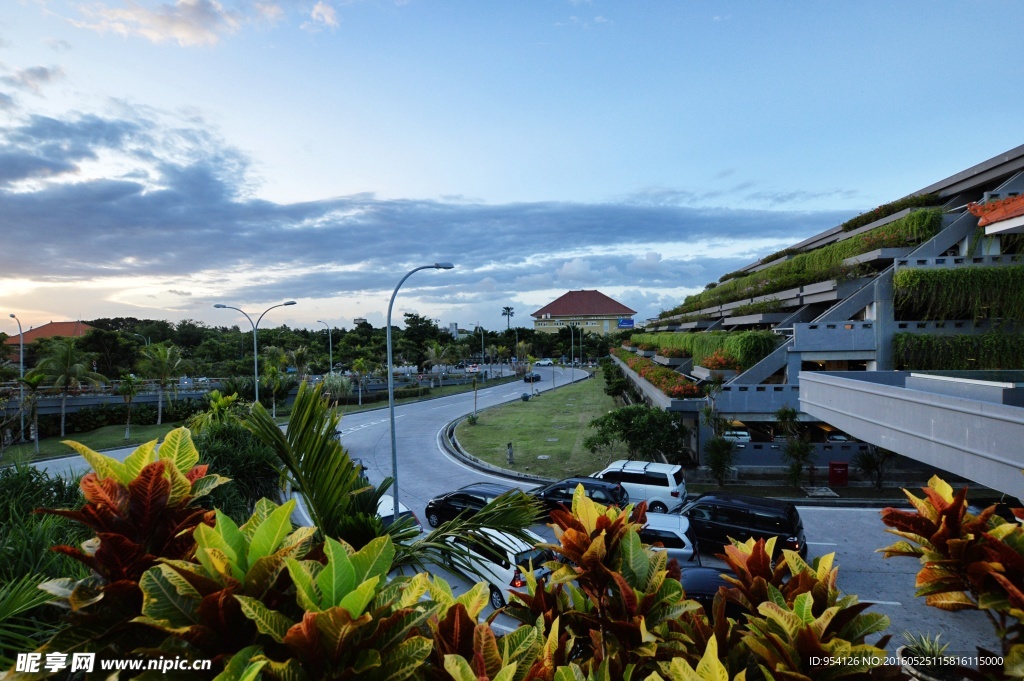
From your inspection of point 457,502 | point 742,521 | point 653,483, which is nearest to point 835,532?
point 742,521

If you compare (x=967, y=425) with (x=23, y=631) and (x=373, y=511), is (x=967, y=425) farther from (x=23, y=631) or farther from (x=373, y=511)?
(x=23, y=631)

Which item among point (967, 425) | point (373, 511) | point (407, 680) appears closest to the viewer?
point (407, 680)

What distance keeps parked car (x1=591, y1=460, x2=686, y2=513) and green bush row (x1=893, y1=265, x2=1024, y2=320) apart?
441 inches

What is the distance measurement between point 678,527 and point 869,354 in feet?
41.7

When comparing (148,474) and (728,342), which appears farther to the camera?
(728,342)

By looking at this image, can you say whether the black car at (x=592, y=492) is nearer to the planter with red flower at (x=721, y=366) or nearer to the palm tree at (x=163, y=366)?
the planter with red flower at (x=721, y=366)

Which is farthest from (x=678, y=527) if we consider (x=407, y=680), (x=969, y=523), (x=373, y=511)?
(x=407, y=680)

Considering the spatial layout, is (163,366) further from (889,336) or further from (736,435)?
(889,336)

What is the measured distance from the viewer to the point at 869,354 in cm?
1998

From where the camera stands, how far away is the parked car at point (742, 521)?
1213 centimetres

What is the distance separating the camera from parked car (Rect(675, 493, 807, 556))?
39.8 ft

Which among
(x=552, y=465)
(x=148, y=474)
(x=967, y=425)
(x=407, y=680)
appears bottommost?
(x=552, y=465)

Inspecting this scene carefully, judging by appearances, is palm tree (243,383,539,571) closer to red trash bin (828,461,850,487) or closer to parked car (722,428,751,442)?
parked car (722,428,751,442)

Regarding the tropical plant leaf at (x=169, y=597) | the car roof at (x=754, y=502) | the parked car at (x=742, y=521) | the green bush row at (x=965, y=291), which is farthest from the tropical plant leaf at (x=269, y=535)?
the green bush row at (x=965, y=291)
